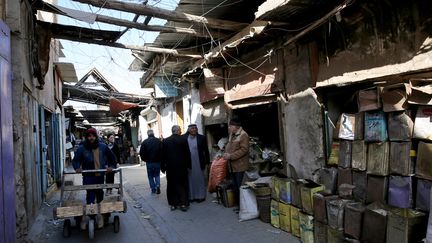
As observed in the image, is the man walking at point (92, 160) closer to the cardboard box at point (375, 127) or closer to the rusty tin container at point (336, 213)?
the rusty tin container at point (336, 213)

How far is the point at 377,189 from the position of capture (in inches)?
183

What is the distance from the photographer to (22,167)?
5.84 meters

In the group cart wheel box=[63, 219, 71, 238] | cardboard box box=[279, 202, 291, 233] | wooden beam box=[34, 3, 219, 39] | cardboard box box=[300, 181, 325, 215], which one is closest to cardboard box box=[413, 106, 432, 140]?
cardboard box box=[300, 181, 325, 215]

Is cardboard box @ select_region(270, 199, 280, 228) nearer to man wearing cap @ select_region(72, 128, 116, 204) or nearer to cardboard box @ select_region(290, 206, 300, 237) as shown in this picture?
cardboard box @ select_region(290, 206, 300, 237)

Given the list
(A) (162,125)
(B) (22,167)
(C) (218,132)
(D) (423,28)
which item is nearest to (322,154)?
(D) (423,28)

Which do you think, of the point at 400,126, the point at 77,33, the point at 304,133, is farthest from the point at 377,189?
the point at 77,33

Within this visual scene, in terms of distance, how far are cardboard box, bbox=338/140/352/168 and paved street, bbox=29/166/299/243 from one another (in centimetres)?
134

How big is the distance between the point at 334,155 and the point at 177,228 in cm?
301

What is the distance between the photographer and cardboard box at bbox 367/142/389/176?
14.9 feet

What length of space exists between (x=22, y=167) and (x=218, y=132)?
6.50 meters

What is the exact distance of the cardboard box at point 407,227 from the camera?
379cm

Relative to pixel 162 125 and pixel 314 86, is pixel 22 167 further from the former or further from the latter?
pixel 162 125

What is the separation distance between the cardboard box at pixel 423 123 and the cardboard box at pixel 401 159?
0.67ft

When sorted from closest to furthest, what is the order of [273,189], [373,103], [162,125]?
[373,103] < [273,189] < [162,125]
